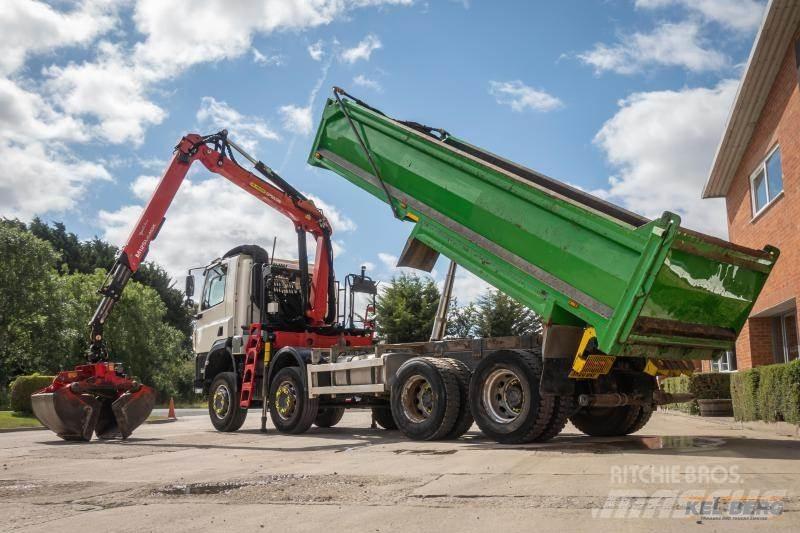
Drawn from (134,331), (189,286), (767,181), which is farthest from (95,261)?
(767,181)

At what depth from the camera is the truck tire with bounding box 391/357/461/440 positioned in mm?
9266

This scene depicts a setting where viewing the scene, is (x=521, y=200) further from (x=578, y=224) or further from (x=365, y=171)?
(x=365, y=171)

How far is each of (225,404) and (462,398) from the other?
234 inches

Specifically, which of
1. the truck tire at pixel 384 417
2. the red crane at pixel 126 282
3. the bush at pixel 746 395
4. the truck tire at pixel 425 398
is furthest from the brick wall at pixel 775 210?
the red crane at pixel 126 282

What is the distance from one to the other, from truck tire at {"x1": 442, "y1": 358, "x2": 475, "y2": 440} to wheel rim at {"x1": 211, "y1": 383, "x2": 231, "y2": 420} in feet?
18.1

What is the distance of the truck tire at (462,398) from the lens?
938 centimetres

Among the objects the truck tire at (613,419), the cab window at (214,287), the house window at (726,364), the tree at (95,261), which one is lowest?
the truck tire at (613,419)

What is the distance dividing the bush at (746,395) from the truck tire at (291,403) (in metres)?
7.49

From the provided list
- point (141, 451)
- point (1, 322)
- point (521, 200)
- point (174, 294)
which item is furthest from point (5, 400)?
point (521, 200)

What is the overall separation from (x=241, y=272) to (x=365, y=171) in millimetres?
4352

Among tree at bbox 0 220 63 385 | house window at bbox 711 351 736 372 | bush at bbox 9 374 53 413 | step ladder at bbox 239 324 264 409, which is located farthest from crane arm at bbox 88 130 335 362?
tree at bbox 0 220 63 385

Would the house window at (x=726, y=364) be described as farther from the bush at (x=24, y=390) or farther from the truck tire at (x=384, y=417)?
the bush at (x=24, y=390)

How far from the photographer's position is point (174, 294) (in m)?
57.0

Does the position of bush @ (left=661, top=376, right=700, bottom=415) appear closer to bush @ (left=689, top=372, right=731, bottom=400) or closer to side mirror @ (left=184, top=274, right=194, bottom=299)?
bush @ (left=689, top=372, right=731, bottom=400)
